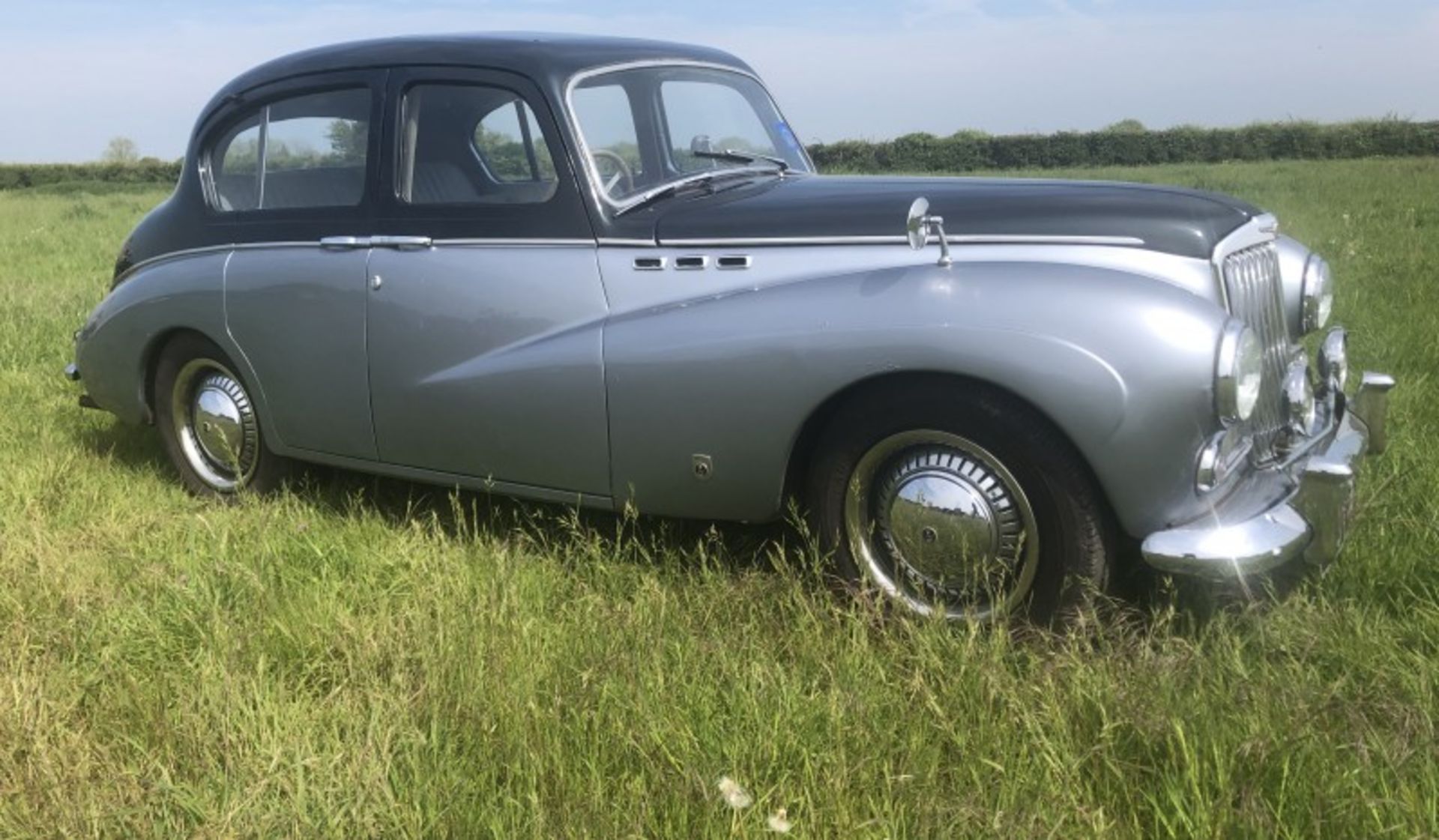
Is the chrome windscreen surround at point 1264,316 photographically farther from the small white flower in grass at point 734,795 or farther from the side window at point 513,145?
the side window at point 513,145

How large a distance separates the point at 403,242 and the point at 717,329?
123 cm

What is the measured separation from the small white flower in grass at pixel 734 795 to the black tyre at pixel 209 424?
278cm

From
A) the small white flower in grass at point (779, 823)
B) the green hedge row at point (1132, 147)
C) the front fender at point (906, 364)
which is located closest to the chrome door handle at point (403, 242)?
the front fender at point (906, 364)

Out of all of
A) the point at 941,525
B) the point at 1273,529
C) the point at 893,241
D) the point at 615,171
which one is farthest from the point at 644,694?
the point at 615,171

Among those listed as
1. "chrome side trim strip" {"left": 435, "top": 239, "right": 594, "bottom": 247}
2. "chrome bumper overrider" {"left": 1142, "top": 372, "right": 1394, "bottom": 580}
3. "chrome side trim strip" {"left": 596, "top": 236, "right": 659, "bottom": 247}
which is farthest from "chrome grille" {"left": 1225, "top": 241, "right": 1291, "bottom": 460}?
"chrome side trim strip" {"left": 435, "top": 239, "right": 594, "bottom": 247}

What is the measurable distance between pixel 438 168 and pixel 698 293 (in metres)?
1.14

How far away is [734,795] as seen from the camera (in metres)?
2.14

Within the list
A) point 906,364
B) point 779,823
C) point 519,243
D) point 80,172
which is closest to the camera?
point 779,823

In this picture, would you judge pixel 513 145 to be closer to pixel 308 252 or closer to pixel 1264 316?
pixel 308 252

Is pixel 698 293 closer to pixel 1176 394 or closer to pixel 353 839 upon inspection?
pixel 1176 394

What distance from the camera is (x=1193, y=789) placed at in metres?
2.09

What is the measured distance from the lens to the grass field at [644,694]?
219 cm

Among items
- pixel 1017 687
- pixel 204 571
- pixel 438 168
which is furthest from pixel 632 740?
pixel 438 168

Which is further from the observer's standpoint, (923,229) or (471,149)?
(471,149)
